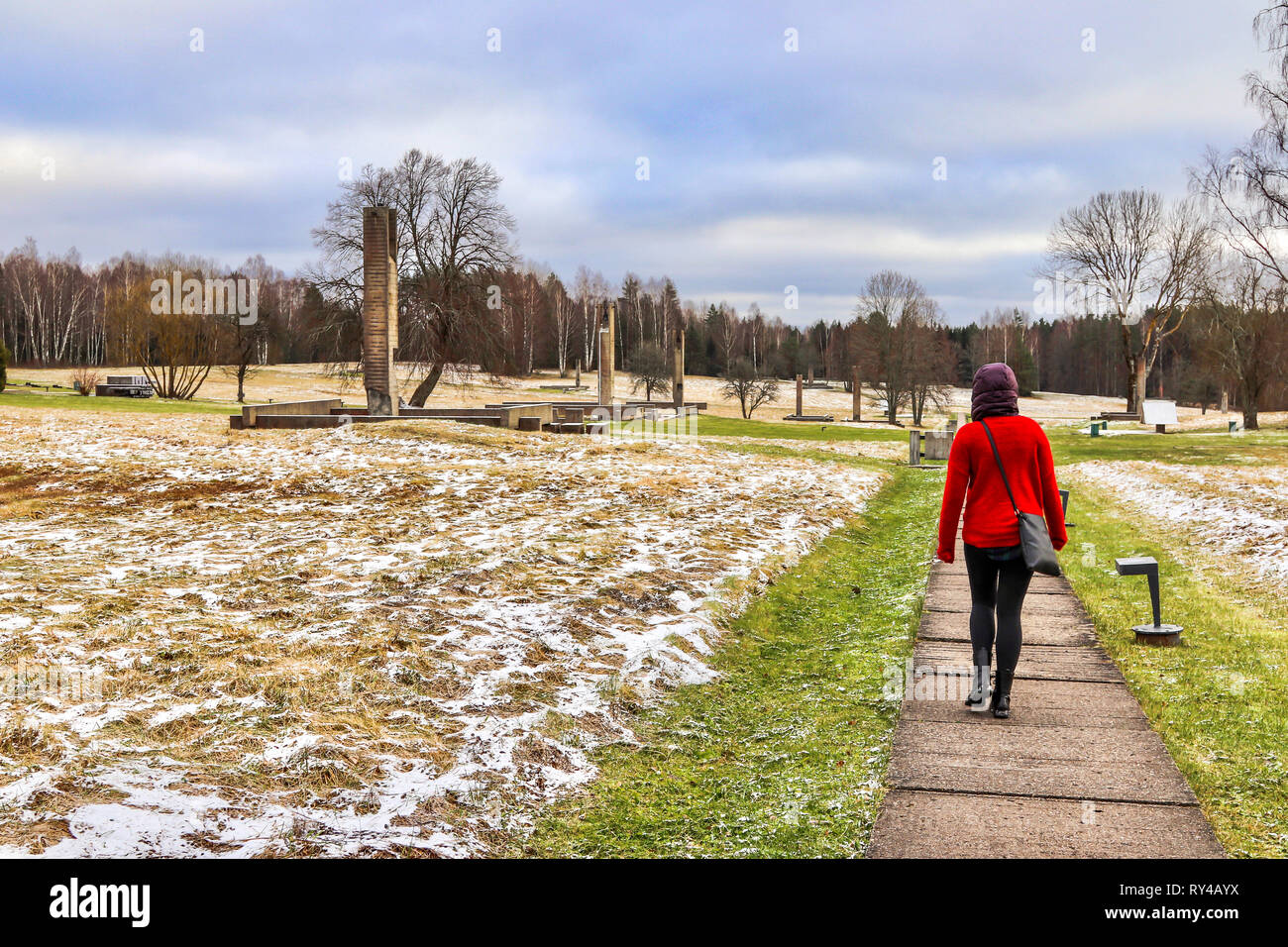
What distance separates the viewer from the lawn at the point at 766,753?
4180 millimetres

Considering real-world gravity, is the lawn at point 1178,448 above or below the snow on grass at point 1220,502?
above

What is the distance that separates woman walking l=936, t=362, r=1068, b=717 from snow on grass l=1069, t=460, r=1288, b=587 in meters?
5.43

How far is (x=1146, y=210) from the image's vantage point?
172 ft

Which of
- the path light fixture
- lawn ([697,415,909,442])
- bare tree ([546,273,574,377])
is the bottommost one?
the path light fixture

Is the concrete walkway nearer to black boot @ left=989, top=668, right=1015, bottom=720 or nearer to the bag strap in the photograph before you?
black boot @ left=989, top=668, right=1015, bottom=720

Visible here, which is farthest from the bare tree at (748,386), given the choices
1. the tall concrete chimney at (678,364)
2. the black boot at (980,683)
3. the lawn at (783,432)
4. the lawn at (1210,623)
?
the black boot at (980,683)

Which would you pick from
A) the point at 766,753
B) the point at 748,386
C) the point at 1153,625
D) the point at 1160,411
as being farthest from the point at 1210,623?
the point at 748,386

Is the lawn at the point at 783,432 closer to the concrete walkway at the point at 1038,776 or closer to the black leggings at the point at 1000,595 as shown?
the concrete walkway at the point at 1038,776

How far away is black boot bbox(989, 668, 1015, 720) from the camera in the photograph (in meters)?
5.54

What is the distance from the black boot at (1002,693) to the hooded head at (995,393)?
151 centimetres

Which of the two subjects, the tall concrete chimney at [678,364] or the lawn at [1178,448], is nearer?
the lawn at [1178,448]

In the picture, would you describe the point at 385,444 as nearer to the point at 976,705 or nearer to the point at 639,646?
the point at 639,646

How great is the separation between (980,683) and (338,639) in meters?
4.24

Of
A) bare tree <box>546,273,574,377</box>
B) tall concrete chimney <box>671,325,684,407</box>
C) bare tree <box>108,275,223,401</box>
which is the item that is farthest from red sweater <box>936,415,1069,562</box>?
bare tree <box>546,273,574,377</box>
